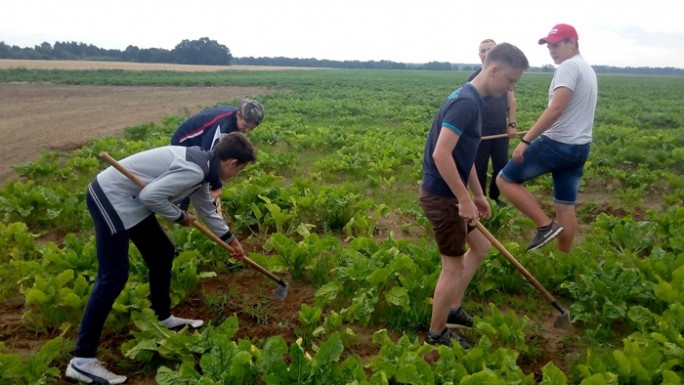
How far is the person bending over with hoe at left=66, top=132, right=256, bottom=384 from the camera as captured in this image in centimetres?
304

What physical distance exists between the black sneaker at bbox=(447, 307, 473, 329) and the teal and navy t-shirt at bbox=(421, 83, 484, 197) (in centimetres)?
110

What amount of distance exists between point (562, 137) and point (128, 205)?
11.2ft

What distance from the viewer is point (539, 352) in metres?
3.62

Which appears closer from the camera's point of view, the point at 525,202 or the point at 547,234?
the point at 547,234

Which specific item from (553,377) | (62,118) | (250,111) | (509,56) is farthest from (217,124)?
(62,118)

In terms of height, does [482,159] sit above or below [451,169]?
below

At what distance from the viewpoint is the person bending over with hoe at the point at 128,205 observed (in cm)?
304

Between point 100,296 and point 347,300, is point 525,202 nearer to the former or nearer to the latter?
point 347,300

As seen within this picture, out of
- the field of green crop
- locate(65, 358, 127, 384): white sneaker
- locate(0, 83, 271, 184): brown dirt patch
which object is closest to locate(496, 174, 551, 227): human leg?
the field of green crop

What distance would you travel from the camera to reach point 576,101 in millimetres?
4320

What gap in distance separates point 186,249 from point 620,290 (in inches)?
144

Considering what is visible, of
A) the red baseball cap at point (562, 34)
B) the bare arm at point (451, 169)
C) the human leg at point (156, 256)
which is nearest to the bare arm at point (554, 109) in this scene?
the red baseball cap at point (562, 34)

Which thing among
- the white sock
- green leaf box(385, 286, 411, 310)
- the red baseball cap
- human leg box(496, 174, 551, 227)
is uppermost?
the red baseball cap

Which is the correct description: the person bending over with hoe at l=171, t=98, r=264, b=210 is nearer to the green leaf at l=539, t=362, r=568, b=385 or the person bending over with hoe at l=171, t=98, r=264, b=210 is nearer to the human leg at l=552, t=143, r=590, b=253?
the human leg at l=552, t=143, r=590, b=253
